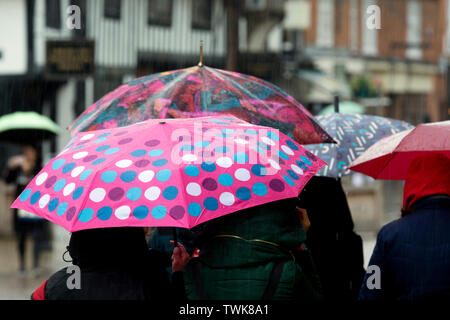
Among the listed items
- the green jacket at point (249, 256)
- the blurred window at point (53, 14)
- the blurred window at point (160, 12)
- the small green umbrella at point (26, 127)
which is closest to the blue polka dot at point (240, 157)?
the green jacket at point (249, 256)

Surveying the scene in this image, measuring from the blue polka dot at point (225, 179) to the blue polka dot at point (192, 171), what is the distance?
103 mm

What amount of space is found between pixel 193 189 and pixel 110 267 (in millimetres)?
483

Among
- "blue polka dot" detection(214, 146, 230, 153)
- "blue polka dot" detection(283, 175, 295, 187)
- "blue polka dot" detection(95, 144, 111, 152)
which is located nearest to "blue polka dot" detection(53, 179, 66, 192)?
"blue polka dot" detection(95, 144, 111, 152)

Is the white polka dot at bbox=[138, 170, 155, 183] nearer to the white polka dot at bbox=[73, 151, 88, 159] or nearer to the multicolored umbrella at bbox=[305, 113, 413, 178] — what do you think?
the white polka dot at bbox=[73, 151, 88, 159]

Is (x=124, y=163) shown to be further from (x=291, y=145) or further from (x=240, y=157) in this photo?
(x=291, y=145)

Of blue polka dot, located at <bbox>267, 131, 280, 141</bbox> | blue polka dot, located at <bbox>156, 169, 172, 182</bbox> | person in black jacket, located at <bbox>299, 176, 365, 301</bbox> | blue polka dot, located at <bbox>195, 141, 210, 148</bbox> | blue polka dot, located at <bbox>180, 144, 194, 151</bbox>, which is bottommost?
person in black jacket, located at <bbox>299, 176, 365, 301</bbox>

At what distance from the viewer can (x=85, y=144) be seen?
356 cm

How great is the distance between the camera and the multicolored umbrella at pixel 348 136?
536 cm

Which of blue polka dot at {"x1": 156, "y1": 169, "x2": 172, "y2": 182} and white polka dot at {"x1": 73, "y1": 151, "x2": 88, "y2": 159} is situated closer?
blue polka dot at {"x1": 156, "y1": 169, "x2": 172, "y2": 182}

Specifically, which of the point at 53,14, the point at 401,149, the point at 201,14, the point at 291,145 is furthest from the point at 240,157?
the point at 201,14

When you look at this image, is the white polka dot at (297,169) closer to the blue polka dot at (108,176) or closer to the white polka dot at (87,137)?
the blue polka dot at (108,176)

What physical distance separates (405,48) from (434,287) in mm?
28450

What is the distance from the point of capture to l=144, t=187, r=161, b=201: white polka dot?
308cm

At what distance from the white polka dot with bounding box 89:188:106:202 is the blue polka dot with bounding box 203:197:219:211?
1.37 ft
